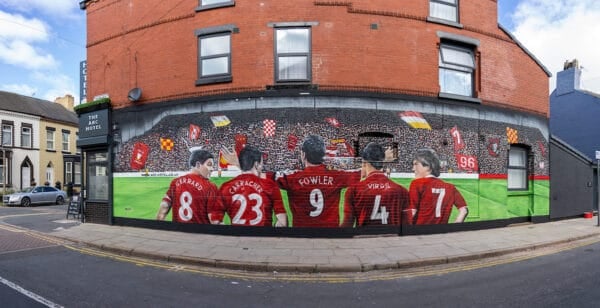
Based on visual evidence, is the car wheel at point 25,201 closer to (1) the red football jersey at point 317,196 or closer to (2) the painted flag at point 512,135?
(1) the red football jersey at point 317,196

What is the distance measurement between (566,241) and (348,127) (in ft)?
23.8

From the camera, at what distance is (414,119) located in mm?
10383

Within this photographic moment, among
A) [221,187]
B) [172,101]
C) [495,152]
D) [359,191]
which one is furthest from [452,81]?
[172,101]

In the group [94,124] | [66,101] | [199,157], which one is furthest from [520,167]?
[66,101]

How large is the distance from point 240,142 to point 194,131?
5.62 feet

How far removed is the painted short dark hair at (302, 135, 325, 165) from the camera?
382 inches

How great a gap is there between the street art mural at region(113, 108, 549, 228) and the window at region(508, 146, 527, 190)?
1406mm

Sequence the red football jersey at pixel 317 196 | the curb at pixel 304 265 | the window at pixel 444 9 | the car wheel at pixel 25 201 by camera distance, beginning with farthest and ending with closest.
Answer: the car wheel at pixel 25 201
the window at pixel 444 9
the red football jersey at pixel 317 196
the curb at pixel 304 265

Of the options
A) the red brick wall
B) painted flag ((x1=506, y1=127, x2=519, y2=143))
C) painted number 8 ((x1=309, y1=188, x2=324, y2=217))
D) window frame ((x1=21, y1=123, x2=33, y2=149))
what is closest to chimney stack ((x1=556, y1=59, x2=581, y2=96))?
the red brick wall

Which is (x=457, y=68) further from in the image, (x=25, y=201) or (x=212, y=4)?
(x=25, y=201)

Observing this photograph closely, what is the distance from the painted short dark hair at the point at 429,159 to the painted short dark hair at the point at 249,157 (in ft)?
16.1

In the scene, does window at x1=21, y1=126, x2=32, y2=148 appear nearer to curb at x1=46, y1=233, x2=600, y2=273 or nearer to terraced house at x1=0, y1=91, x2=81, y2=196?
terraced house at x1=0, y1=91, x2=81, y2=196

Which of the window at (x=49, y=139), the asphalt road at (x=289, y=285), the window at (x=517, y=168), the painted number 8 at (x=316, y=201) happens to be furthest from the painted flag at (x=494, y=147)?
the window at (x=49, y=139)

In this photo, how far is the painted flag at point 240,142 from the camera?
9992 millimetres
